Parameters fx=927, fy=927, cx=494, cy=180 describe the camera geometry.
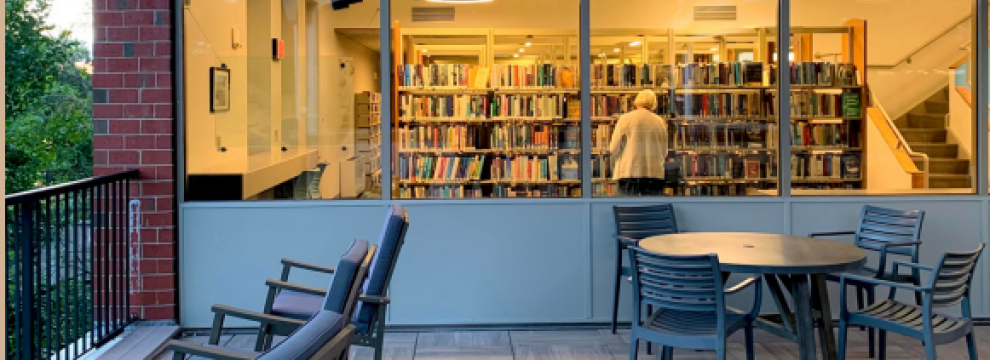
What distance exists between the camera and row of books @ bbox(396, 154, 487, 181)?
5.73 m

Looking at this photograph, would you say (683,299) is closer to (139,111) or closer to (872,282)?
(872,282)

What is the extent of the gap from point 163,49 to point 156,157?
61cm

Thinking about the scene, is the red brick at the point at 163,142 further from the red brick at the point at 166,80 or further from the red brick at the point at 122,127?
the red brick at the point at 166,80

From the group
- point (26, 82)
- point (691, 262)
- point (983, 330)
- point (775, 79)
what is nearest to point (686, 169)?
point (775, 79)

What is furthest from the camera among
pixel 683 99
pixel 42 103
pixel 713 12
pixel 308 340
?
pixel 42 103

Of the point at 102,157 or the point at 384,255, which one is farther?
the point at 102,157

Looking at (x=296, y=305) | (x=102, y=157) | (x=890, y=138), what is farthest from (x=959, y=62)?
(x=102, y=157)

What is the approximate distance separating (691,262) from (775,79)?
2.72m

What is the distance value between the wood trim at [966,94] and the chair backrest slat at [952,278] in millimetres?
2264

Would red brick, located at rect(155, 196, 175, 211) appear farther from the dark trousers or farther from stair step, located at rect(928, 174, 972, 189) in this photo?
stair step, located at rect(928, 174, 972, 189)

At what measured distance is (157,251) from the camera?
5277 millimetres

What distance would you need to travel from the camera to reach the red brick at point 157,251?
527cm

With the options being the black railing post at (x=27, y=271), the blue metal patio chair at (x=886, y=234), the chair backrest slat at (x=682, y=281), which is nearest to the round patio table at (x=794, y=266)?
the chair backrest slat at (x=682, y=281)

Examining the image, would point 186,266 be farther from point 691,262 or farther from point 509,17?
point 691,262
